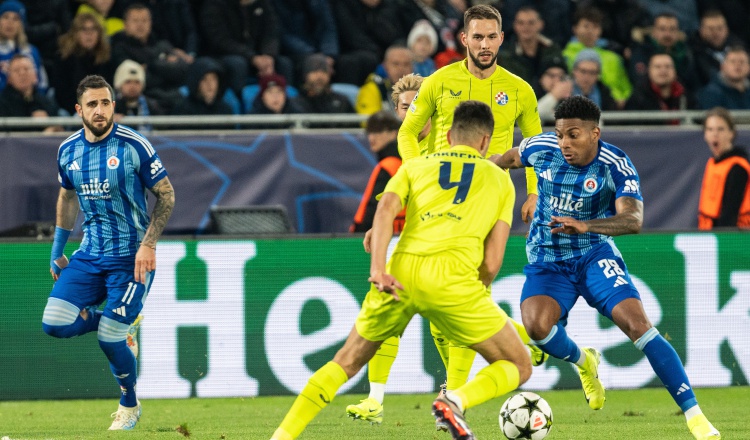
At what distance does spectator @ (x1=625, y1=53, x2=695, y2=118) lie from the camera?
13.8 meters

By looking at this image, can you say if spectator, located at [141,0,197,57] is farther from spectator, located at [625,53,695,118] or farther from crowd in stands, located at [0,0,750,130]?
spectator, located at [625,53,695,118]

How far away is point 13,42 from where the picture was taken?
1291 cm

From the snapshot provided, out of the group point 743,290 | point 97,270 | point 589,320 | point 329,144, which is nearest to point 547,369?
point 589,320

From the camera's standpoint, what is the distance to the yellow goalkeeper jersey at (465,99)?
8.16m

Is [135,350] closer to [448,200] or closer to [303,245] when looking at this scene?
[303,245]

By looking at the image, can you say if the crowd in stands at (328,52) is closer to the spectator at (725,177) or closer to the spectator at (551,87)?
the spectator at (551,87)

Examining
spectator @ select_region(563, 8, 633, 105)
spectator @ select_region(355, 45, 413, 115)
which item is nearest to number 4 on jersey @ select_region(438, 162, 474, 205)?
spectator @ select_region(355, 45, 413, 115)

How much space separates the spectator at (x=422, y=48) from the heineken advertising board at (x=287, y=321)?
141 inches

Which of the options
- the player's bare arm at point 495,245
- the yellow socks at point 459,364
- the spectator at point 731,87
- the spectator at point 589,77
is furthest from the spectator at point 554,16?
the player's bare arm at point 495,245

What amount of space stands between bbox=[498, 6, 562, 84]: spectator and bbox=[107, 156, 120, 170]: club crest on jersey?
254 inches

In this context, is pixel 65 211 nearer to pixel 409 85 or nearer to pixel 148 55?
pixel 409 85

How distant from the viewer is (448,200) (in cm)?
643

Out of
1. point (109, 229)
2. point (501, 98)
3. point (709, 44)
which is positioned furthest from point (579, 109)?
point (709, 44)

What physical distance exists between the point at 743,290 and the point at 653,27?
4.95 metres
